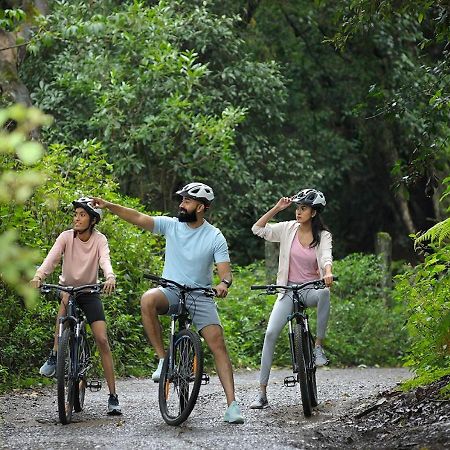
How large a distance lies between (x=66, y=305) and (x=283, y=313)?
84.6 inches

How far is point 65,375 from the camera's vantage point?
32.3 ft

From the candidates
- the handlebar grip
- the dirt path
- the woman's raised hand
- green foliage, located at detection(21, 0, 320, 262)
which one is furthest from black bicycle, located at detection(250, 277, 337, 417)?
green foliage, located at detection(21, 0, 320, 262)

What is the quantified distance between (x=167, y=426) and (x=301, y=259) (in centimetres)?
236

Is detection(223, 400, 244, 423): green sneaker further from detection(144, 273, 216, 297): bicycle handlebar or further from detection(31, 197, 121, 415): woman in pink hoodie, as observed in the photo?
detection(31, 197, 121, 415): woman in pink hoodie

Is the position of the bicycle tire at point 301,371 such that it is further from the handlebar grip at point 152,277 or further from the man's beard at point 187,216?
the handlebar grip at point 152,277

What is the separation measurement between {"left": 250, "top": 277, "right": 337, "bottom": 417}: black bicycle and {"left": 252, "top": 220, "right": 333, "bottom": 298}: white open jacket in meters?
0.17

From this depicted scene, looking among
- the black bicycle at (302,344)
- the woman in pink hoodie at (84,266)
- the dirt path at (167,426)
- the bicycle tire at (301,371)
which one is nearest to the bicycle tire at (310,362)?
the black bicycle at (302,344)

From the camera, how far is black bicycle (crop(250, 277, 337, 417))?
405 inches

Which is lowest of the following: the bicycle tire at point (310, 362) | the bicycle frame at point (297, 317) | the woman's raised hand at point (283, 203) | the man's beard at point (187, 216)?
the bicycle tire at point (310, 362)

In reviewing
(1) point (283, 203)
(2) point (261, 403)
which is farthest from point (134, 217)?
(2) point (261, 403)

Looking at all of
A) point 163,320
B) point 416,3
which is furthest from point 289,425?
point 163,320

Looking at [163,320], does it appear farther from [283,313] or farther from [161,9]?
[161,9]

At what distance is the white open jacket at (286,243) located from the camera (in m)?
10.8

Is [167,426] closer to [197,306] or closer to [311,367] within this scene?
[197,306]
